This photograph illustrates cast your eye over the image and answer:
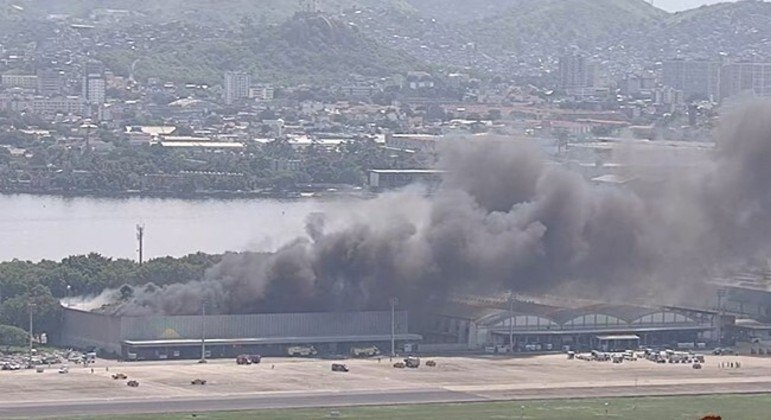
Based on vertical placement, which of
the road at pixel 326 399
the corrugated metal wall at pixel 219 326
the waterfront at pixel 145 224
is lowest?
the road at pixel 326 399

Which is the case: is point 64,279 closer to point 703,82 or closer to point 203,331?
point 203,331

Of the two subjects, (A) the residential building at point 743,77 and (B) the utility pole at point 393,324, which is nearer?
(B) the utility pole at point 393,324

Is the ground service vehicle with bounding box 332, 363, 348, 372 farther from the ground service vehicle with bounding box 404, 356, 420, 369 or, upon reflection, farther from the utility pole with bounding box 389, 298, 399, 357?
the utility pole with bounding box 389, 298, 399, 357

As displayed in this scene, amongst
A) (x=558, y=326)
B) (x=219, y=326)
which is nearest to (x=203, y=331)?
(x=219, y=326)

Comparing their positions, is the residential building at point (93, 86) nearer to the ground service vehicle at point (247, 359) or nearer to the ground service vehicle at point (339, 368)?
the ground service vehicle at point (247, 359)

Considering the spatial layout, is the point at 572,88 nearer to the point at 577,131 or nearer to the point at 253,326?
the point at 577,131

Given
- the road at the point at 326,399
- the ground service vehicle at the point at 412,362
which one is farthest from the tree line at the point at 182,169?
the road at the point at 326,399
